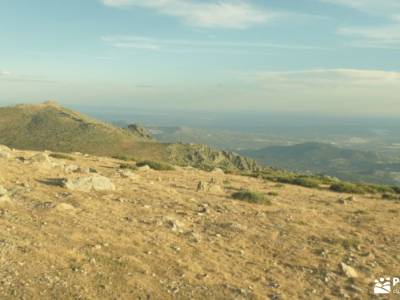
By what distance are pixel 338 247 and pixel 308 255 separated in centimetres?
169

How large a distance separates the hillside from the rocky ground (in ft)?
352

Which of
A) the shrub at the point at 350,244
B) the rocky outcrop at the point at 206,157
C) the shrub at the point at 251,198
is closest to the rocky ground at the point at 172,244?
the shrub at the point at 350,244

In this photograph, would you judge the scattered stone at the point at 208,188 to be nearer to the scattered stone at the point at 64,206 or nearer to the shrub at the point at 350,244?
the scattered stone at the point at 64,206

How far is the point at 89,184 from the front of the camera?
62.3 ft

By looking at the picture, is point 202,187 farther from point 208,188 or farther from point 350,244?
point 350,244

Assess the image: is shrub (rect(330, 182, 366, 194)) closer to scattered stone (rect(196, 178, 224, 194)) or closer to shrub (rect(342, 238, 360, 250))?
scattered stone (rect(196, 178, 224, 194))

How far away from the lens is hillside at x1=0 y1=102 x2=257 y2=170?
135000mm

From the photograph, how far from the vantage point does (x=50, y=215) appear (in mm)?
14523

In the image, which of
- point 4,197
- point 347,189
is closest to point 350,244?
point 4,197

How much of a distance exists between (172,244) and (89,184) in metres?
7.02

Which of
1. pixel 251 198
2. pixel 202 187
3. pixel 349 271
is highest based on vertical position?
pixel 202 187

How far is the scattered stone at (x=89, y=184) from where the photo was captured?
733 inches

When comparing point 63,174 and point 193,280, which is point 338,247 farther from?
point 63,174

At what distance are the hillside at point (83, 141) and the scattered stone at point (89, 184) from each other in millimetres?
106036
